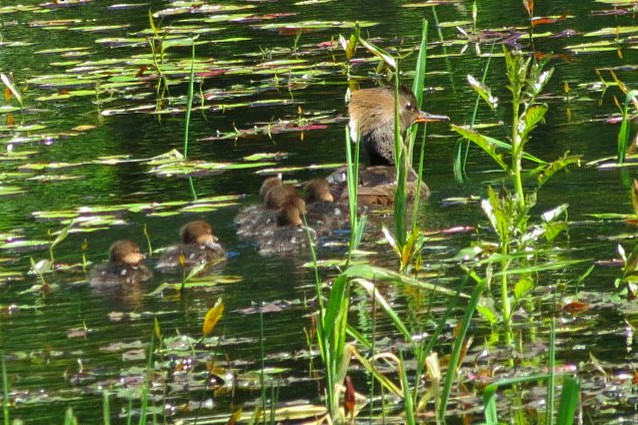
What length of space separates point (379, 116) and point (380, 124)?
1.9 inches

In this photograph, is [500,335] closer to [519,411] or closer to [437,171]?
[519,411]

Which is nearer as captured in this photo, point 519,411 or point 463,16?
point 519,411

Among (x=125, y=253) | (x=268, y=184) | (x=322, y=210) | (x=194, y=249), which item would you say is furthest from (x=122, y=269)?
(x=268, y=184)

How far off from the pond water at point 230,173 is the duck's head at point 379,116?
202 millimetres

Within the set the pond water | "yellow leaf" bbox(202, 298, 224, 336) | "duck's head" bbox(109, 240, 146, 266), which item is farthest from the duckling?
"yellow leaf" bbox(202, 298, 224, 336)

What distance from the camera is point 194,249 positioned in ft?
20.8

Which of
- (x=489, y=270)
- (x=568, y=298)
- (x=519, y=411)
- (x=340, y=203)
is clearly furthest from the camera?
(x=340, y=203)

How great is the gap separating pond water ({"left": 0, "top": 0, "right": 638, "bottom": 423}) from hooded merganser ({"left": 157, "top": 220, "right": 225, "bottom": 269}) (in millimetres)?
126

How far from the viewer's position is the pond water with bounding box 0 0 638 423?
4688mm

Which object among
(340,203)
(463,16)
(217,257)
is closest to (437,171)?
(340,203)

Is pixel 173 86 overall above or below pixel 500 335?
above

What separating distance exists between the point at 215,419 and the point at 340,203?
3.19 metres

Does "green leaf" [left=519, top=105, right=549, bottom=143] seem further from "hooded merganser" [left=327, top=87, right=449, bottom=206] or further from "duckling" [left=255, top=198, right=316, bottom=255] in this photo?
"hooded merganser" [left=327, top=87, right=449, bottom=206]

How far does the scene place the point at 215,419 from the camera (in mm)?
4160
